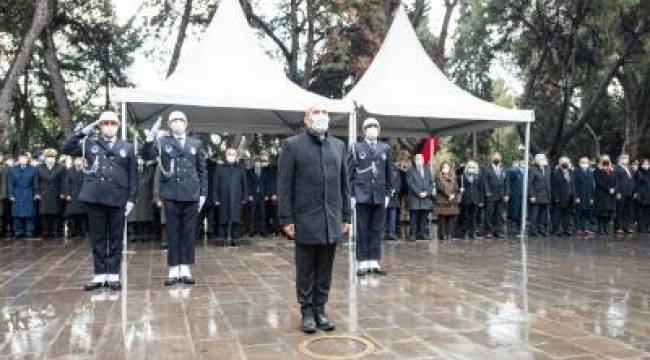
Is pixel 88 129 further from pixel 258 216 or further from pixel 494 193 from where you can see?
pixel 494 193

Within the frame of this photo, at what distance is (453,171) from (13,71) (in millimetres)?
9558

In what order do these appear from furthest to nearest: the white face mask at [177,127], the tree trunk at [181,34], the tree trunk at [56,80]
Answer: the tree trunk at [181,34] < the tree trunk at [56,80] < the white face mask at [177,127]

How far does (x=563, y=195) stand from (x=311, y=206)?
9.61 metres

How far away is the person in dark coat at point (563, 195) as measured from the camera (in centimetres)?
1289

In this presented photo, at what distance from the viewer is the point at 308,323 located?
15.3 ft

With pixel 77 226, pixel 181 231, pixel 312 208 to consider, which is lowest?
pixel 77 226

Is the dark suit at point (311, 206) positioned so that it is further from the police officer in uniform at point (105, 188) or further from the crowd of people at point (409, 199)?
the crowd of people at point (409, 199)

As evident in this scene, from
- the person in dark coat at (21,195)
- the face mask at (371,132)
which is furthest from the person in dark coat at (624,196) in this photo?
the person in dark coat at (21,195)

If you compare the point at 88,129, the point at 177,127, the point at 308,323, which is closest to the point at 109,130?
the point at 88,129

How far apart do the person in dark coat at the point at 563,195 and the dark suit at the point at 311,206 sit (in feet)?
30.8

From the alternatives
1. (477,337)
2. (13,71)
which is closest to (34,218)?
(13,71)

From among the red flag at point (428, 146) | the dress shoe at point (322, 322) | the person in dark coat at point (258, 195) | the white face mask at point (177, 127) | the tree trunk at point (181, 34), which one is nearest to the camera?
the dress shoe at point (322, 322)

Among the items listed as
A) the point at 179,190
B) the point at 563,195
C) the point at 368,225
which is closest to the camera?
the point at 179,190

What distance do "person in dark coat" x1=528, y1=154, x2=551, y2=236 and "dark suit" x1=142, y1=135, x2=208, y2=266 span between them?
26.4 ft
